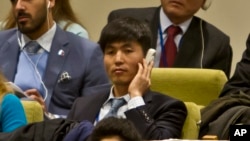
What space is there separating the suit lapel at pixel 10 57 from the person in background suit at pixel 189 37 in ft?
1.80

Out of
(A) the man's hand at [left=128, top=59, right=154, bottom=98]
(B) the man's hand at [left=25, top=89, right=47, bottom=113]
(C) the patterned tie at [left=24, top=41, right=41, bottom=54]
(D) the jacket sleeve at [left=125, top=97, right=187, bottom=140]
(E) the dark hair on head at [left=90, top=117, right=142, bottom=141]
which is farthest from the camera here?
(C) the patterned tie at [left=24, top=41, right=41, bottom=54]

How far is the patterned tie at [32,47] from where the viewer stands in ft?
10.7

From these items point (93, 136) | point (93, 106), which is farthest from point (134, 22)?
point (93, 136)

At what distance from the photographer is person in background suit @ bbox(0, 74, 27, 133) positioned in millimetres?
2654

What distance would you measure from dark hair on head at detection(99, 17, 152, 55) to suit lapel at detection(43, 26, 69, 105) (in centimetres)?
40

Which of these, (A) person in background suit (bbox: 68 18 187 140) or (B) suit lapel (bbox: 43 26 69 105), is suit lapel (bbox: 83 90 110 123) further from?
(B) suit lapel (bbox: 43 26 69 105)

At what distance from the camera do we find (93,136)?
78.9 inches

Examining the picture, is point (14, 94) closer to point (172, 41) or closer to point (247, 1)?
point (172, 41)

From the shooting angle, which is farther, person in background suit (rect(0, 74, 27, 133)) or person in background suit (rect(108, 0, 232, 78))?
person in background suit (rect(108, 0, 232, 78))

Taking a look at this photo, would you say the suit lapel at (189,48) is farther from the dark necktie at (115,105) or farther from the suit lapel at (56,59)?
the dark necktie at (115,105)

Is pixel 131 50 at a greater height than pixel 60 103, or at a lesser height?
greater

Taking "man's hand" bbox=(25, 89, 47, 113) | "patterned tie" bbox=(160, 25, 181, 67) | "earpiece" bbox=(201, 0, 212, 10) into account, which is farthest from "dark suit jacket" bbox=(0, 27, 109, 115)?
"earpiece" bbox=(201, 0, 212, 10)

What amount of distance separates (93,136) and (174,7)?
1490 mm

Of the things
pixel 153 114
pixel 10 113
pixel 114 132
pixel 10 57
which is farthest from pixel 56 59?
pixel 114 132
